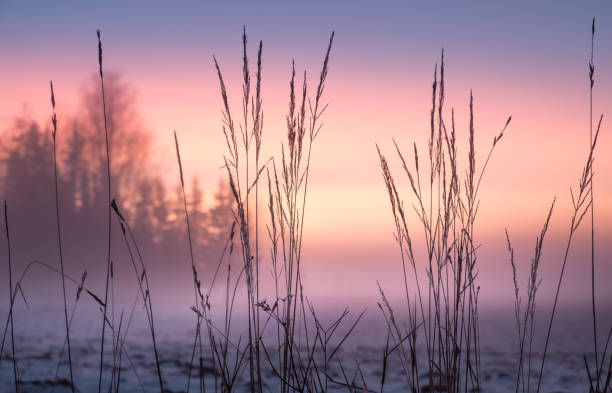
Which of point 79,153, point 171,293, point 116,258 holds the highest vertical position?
point 79,153

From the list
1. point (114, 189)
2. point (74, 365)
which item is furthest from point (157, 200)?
point (74, 365)

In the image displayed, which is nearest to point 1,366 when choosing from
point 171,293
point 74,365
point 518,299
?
point 74,365

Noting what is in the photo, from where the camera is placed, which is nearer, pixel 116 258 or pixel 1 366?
pixel 1 366

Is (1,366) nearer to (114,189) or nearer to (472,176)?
(472,176)

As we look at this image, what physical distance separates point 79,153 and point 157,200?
488 cm

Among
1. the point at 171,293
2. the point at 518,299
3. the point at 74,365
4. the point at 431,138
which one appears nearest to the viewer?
the point at 431,138

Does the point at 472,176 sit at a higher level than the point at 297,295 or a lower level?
higher

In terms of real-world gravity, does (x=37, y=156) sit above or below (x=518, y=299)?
above

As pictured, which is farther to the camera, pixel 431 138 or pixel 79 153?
pixel 79 153

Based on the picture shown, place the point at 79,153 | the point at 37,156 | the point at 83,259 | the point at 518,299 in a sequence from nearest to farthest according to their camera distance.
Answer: the point at 518,299 → the point at 79,153 → the point at 37,156 → the point at 83,259

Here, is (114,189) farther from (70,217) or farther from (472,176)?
(472,176)

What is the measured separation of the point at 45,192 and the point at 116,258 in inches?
181

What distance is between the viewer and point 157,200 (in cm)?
2895

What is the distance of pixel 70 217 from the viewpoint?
28.0 meters
